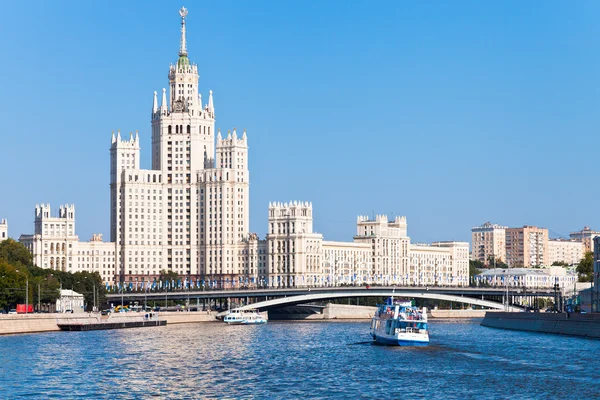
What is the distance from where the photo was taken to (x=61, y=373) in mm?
90875

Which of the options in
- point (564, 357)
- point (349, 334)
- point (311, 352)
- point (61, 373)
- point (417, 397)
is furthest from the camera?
point (349, 334)

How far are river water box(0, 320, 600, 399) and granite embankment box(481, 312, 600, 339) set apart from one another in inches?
109

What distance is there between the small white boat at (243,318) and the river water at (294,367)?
44962mm

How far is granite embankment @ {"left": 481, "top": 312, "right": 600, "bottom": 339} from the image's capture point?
12800 centimetres

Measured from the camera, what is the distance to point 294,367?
98.2 m

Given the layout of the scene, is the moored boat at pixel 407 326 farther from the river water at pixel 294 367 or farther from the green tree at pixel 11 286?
the green tree at pixel 11 286

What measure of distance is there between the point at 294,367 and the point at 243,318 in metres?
86.5

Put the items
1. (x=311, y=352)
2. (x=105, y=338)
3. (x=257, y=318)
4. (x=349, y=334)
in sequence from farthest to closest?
(x=257, y=318) → (x=349, y=334) → (x=105, y=338) → (x=311, y=352)

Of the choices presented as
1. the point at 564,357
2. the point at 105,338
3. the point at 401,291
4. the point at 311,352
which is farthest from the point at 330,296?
the point at 564,357

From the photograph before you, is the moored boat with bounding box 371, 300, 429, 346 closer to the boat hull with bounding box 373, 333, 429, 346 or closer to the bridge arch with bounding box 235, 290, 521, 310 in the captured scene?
the boat hull with bounding box 373, 333, 429, 346

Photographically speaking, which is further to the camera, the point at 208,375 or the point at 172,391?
the point at 208,375

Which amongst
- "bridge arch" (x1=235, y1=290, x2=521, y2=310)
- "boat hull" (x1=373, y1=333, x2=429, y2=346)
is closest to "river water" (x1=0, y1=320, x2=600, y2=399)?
"boat hull" (x1=373, y1=333, x2=429, y2=346)

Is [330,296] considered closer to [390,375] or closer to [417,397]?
[390,375]

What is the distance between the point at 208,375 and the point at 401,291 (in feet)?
351
